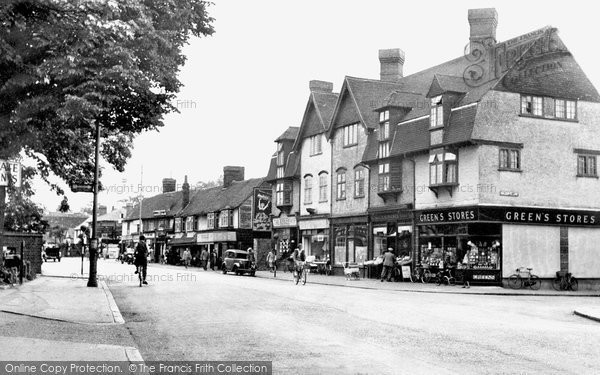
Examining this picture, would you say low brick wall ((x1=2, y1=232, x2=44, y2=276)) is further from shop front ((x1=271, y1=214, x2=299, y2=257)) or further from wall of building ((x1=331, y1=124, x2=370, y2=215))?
shop front ((x1=271, y1=214, x2=299, y2=257))

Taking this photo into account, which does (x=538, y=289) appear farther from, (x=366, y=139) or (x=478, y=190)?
(x=366, y=139)

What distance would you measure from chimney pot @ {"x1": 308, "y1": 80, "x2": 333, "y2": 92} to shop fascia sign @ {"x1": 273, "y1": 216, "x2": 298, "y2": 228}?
9.69 metres

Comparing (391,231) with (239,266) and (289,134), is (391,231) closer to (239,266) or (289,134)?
(239,266)

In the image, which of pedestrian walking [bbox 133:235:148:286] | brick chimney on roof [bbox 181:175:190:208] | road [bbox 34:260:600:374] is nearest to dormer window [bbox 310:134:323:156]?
pedestrian walking [bbox 133:235:148:286]

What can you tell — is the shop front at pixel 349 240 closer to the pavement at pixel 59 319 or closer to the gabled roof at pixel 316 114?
the gabled roof at pixel 316 114

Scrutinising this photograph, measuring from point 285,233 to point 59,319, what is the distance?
126 feet

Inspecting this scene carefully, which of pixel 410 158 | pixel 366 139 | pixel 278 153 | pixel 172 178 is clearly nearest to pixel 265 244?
pixel 278 153

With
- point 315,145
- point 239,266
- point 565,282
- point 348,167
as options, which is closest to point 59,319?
point 565,282

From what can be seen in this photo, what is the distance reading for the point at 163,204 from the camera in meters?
85.7

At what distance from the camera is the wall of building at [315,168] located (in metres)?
44.8

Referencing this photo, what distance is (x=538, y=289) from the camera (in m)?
30.6

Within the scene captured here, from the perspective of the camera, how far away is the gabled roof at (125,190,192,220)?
3238 inches

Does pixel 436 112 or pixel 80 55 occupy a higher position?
pixel 436 112

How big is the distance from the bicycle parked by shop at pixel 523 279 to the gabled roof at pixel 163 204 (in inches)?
2157
